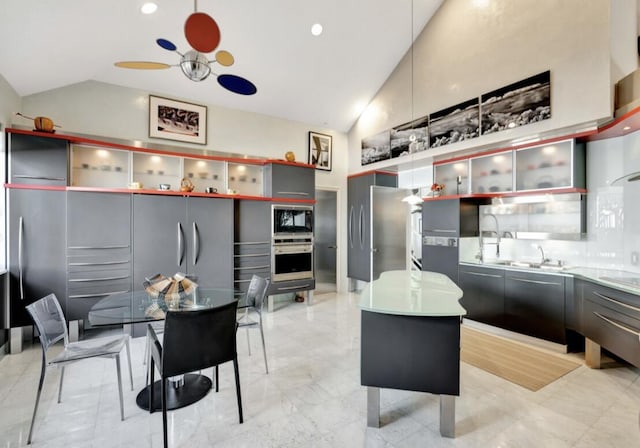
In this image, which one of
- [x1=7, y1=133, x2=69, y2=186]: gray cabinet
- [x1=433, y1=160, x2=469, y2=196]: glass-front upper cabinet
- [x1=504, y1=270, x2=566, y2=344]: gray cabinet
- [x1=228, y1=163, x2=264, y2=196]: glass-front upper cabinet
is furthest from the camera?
[x1=228, y1=163, x2=264, y2=196]: glass-front upper cabinet

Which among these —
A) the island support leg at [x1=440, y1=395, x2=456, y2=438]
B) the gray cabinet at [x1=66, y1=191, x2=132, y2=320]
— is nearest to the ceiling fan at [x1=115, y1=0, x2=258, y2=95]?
the gray cabinet at [x1=66, y1=191, x2=132, y2=320]

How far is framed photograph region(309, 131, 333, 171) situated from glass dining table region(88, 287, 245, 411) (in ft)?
11.9

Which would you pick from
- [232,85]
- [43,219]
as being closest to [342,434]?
[232,85]

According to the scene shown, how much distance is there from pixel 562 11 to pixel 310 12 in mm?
2763

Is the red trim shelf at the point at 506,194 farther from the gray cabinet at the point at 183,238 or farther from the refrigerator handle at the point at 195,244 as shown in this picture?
the refrigerator handle at the point at 195,244

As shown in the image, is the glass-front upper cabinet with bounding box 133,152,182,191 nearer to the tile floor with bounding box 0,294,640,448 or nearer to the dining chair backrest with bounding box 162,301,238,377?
the tile floor with bounding box 0,294,640,448

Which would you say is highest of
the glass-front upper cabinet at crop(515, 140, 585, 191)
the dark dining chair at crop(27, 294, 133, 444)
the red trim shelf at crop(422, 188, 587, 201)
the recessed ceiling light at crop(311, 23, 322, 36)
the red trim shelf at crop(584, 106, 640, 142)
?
the recessed ceiling light at crop(311, 23, 322, 36)

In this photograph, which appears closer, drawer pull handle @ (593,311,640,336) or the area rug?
drawer pull handle @ (593,311,640,336)

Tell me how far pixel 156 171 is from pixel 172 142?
491 millimetres

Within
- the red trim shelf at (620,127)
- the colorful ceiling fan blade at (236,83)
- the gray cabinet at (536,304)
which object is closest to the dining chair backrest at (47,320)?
the colorful ceiling fan blade at (236,83)

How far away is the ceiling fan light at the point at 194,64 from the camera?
216 cm

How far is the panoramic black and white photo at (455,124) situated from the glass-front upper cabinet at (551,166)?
2.14 feet

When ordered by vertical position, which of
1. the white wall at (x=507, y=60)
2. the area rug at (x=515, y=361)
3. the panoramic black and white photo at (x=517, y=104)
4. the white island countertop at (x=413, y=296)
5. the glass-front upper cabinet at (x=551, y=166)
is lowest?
the area rug at (x=515, y=361)

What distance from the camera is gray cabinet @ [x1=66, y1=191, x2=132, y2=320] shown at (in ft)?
11.0
